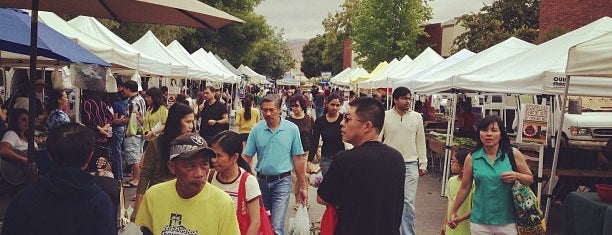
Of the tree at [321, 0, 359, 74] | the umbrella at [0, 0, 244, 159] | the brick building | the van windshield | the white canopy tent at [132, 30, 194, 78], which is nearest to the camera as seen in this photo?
the umbrella at [0, 0, 244, 159]

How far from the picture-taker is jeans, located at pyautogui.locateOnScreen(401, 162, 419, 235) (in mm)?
6734

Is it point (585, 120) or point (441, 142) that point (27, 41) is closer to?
point (441, 142)

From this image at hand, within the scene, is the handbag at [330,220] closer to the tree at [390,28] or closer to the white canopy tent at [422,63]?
the white canopy tent at [422,63]

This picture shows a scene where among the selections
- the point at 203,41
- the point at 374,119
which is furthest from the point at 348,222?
the point at 203,41

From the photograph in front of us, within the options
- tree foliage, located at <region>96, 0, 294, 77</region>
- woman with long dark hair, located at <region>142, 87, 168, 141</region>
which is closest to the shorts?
woman with long dark hair, located at <region>142, 87, 168, 141</region>

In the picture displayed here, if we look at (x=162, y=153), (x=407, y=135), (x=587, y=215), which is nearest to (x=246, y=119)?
(x=407, y=135)

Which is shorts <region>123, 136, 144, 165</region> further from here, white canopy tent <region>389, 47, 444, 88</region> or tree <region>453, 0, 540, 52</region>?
tree <region>453, 0, 540, 52</region>

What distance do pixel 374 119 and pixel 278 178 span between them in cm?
219

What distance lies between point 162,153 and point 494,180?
271cm

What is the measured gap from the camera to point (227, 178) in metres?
3.88

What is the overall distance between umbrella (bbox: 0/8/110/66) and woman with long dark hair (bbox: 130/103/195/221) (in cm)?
199

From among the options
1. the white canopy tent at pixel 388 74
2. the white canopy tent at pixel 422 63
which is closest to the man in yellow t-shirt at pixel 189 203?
the white canopy tent at pixel 422 63

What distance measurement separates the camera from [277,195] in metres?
5.87

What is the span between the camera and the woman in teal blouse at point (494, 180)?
4.98 metres
